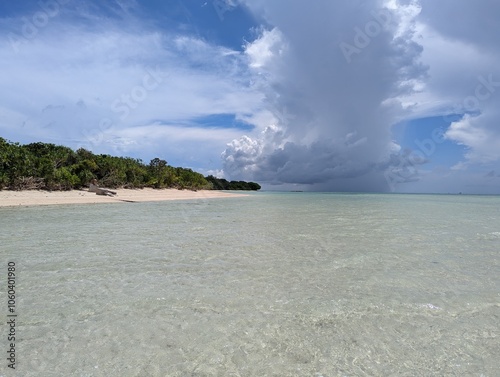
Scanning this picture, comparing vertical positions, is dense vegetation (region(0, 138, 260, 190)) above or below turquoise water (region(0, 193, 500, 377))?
above

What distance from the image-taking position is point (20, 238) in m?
8.48

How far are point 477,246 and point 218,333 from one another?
26.6ft

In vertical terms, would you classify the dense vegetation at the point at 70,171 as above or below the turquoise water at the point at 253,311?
above

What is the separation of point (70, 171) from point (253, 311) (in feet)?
133

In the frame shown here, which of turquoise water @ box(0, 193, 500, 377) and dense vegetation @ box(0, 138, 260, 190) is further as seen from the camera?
dense vegetation @ box(0, 138, 260, 190)

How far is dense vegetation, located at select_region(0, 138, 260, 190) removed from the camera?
2884 centimetres

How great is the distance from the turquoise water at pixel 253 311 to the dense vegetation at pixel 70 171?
27.1 m

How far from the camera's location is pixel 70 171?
124 feet

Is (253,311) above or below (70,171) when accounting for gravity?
below

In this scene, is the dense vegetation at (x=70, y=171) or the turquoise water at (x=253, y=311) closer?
the turquoise water at (x=253, y=311)

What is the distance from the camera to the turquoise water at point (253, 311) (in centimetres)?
271

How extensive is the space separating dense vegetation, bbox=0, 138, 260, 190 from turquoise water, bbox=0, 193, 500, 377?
2710cm

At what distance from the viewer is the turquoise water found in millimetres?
2713

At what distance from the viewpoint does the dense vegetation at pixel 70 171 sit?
2884 centimetres
